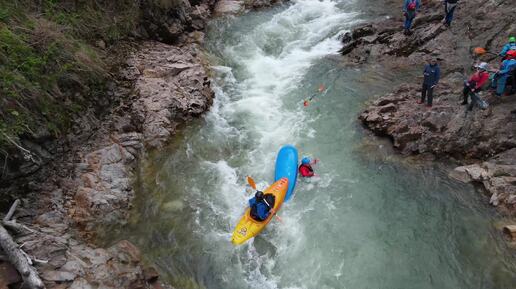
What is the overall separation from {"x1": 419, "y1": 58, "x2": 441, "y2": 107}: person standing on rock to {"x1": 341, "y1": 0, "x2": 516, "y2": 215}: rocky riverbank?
1.07 feet

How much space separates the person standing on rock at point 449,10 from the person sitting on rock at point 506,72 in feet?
12.8

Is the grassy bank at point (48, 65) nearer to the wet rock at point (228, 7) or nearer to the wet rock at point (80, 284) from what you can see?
the wet rock at point (80, 284)

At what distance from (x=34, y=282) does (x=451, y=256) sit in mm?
7095

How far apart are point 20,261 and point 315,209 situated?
18.4 feet

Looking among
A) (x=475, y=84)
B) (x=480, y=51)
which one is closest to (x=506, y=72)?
(x=475, y=84)

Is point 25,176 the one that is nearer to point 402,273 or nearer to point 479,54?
point 402,273

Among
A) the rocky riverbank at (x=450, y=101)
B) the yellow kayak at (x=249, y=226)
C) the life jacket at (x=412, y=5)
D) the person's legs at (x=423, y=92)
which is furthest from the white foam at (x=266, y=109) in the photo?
the person's legs at (x=423, y=92)

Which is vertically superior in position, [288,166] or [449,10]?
[449,10]

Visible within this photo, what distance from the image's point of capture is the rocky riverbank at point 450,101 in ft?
27.6

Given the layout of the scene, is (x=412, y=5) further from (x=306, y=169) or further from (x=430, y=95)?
(x=306, y=169)

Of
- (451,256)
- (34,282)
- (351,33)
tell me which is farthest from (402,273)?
(351,33)

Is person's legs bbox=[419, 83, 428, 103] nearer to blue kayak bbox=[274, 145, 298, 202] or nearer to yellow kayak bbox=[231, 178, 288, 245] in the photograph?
blue kayak bbox=[274, 145, 298, 202]

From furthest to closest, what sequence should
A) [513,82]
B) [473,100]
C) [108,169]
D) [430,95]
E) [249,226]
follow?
[430,95] → [473,100] → [513,82] → [108,169] → [249,226]

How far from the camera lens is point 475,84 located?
8.86 m
